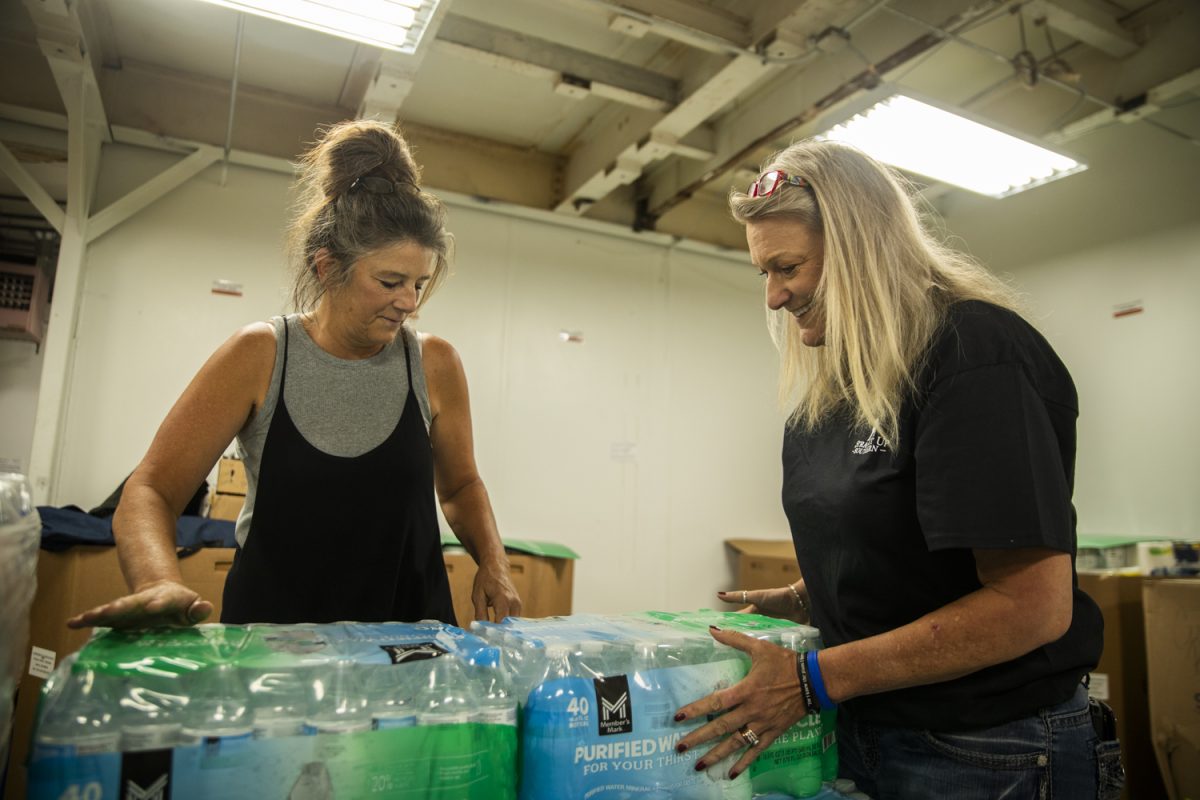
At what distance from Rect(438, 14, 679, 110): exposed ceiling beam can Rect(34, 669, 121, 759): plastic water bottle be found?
2.66m

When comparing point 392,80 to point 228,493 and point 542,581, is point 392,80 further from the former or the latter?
point 542,581

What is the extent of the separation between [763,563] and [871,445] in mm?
3237

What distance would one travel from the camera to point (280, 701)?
74 centimetres

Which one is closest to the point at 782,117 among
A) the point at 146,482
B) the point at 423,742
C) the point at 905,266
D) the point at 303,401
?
the point at 905,266

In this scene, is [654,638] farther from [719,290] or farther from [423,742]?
[719,290]

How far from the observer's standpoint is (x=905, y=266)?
3.48 feet

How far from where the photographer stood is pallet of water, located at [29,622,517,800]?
0.65 metres

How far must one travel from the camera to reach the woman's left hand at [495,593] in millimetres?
1331

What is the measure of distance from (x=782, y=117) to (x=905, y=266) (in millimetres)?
2434

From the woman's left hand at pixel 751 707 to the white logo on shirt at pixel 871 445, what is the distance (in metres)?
0.28

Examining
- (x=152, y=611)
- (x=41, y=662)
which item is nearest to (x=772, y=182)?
(x=152, y=611)

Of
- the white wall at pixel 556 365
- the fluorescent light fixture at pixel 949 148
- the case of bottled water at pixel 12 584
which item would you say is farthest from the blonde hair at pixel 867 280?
the white wall at pixel 556 365

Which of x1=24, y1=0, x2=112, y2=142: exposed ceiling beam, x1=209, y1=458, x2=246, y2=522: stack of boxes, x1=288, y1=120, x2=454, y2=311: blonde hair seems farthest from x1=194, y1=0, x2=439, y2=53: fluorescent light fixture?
x1=209, y1=458, x2=246, y2=522: stack of boxes

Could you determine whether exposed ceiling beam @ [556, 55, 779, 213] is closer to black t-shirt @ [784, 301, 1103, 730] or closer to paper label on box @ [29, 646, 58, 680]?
black t-shirt @ [784, 301, 1103, 730]
